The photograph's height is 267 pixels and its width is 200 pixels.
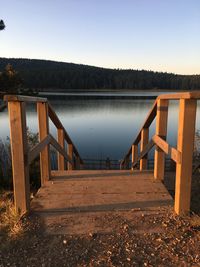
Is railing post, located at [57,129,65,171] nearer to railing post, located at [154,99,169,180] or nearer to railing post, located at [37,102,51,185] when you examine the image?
railing post, located at [37,102,51,185]

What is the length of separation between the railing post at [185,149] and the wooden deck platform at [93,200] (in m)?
0.26

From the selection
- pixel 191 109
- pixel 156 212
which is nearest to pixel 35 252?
pixel 156 212

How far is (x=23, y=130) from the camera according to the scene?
274 cm

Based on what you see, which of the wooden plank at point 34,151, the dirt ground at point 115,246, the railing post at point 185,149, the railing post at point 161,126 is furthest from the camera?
the railing post at point 161,126

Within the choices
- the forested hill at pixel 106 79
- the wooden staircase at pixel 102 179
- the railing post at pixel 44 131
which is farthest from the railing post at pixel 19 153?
the forested hill at pixel 106 79

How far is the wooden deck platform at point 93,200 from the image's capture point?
2713 millimetres

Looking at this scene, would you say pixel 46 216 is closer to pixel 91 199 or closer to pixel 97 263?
pixel 91 199

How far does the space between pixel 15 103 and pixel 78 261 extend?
64.8 inches

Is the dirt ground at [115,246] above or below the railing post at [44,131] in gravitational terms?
below

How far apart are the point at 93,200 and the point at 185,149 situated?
1.31m

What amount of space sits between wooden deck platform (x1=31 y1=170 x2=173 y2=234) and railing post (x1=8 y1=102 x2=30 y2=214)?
0.24 m

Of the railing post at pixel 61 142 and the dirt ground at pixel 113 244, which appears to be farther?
the railing post at pixel 61 142

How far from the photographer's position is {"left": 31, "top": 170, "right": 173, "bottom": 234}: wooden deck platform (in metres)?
2.71

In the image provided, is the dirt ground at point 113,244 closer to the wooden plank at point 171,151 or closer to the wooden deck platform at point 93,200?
the wooden deck platform at point 93,200
